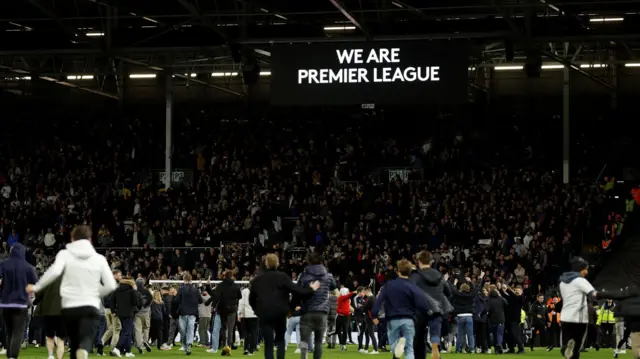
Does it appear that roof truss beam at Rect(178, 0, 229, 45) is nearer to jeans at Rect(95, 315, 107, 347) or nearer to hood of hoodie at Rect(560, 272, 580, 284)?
jeans at Rect(95, 315, 107, 347)

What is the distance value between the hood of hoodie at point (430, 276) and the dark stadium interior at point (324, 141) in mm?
13009

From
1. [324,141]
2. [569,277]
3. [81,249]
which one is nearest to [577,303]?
[569,277]

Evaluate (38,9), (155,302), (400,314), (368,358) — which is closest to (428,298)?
(400,314)

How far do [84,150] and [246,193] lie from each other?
929 centimetres

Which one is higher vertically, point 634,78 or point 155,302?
point 634,78

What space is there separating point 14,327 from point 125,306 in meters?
8.12

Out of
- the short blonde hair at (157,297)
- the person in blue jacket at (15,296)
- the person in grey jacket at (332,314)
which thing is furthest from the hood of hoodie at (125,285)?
the person in blue jacket at (15,296)

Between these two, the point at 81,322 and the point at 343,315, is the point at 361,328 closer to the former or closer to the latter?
the point at 343,315

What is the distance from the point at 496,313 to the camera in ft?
93.2

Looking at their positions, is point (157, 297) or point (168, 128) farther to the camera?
point (168, 128)

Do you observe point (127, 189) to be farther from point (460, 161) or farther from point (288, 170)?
point (460, 161)

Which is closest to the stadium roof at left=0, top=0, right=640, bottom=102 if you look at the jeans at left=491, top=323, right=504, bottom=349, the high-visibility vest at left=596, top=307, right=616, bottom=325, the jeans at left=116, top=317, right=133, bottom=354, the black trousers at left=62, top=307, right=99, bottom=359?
the high-visibility vest at left=596, top=307, right=616, bottom=325

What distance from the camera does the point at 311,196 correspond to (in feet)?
145

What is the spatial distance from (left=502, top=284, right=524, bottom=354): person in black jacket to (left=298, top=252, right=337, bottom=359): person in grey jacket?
1170 cm
